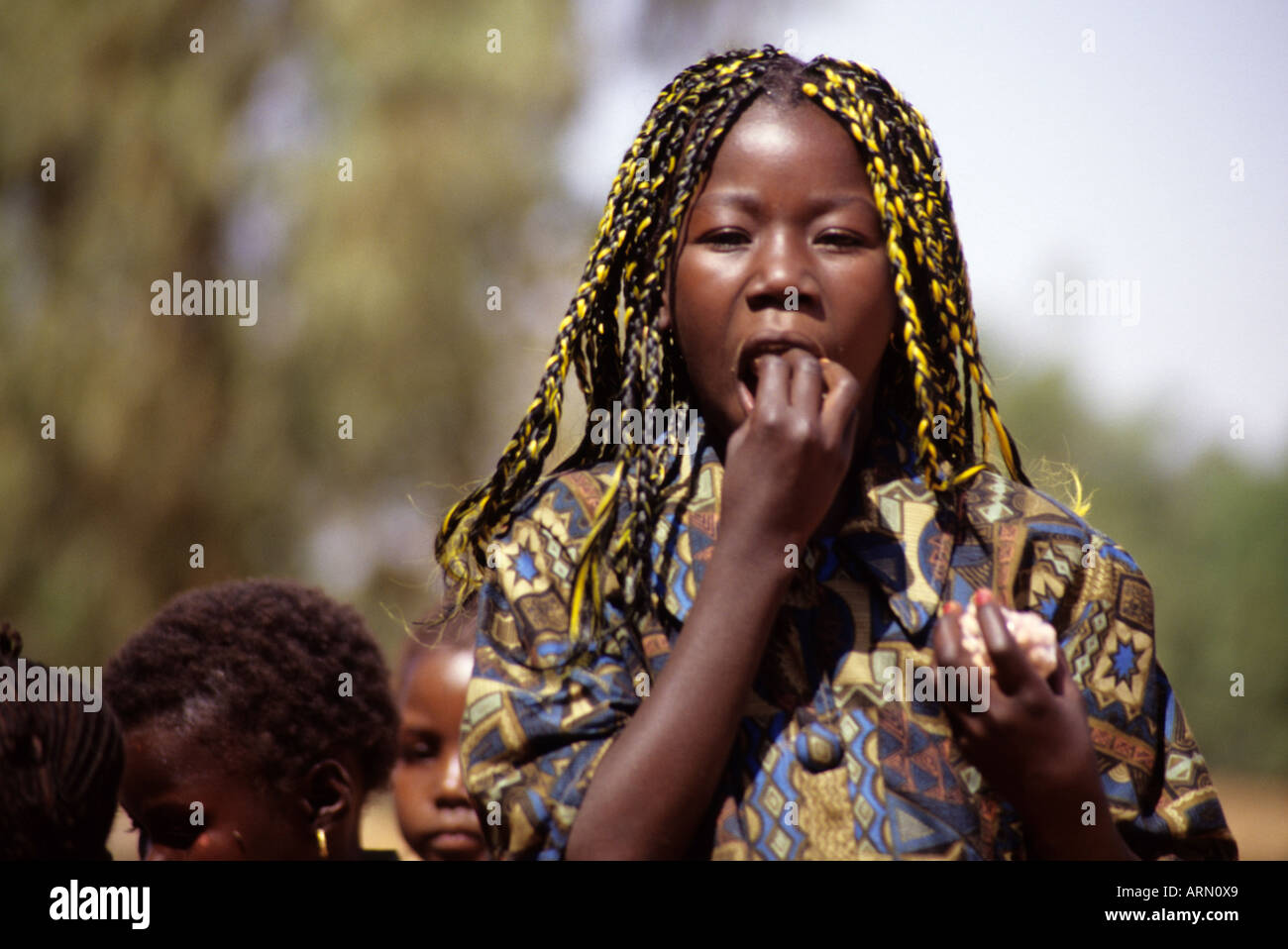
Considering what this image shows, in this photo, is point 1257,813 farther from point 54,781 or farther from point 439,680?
point 54,781

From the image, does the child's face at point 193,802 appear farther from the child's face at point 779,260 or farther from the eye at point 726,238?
the eye at point 726,238

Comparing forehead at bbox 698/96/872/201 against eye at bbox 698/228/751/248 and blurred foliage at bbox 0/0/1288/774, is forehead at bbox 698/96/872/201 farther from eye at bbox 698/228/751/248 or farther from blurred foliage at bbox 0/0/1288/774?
blurred foliage at bbox 0/0/1288/774

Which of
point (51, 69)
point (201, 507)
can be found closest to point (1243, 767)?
point (201, 507)

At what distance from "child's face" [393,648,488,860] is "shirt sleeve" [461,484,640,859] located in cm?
198

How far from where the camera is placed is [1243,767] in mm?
19125

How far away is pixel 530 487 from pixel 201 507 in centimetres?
753

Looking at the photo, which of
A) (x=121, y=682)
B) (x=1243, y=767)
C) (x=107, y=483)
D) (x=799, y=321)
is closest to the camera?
(x=799, y=321)

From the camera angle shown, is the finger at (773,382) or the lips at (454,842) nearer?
the finger at (773,382)

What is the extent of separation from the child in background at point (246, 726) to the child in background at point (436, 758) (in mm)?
658

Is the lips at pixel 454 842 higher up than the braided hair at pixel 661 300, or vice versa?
the braided hair at pixel 661 300

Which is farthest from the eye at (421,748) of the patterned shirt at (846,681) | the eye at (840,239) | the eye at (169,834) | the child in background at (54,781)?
the eye at (840,239)

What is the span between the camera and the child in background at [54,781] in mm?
2135
